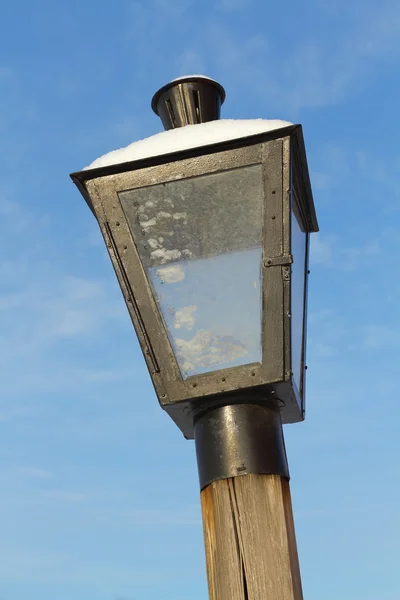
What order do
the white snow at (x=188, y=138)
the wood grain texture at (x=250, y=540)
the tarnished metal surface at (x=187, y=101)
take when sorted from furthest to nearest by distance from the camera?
the tarnished metal surface at (x=187, y=101), the white snow at (x=188, y=138), the wood grain texture at (x=250, y=540)

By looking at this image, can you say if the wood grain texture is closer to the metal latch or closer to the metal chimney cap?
the metal latch

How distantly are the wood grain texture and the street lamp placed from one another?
0.03m

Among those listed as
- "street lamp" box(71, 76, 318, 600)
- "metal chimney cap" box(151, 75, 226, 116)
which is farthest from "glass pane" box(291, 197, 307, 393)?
→ "metal chimney cap" box(151, 75, 226, 116)

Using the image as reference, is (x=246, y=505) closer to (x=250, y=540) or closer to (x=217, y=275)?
(x=250, y=540)

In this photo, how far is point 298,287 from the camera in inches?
99.0

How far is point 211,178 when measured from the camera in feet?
8.00

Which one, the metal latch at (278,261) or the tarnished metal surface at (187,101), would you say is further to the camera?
the tarnished metal surface at (187,101)

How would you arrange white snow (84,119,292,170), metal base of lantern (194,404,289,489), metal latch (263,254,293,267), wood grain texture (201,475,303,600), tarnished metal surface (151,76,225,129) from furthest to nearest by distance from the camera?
1. tarnished metal surface (151,76,225,129)
2. white snow (84,119,292,170)
3. metal latch (263,254,293,267)
4. metal base of lantern (194,404,289,489)
5. wood grain texture (201,475,303,600)

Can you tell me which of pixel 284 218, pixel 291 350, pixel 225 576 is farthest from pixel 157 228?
pixel 225 576

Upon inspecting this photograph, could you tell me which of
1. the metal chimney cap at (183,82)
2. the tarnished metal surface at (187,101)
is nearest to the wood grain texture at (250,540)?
the tarnished metal surface at (187,101)

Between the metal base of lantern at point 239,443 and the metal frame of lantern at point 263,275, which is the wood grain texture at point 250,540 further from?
the metal frame of lantern at point 263,275

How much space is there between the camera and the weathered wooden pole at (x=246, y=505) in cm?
204

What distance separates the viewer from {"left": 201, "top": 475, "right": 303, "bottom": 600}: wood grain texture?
79.7 inches

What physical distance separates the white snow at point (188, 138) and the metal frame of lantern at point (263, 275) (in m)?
0.03
